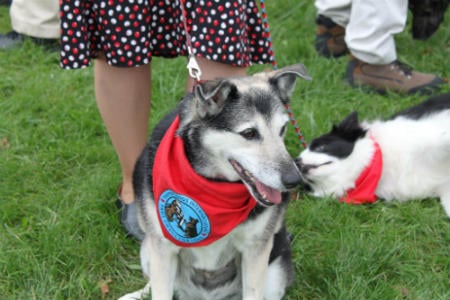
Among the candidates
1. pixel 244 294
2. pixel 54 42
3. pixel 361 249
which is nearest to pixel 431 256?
pixel 361 249

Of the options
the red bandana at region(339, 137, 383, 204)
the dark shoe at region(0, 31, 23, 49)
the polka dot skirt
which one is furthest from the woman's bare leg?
the dark shoe at region(0, 31, 23, 49)

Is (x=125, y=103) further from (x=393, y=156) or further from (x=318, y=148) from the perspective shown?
(x=393, y=156)

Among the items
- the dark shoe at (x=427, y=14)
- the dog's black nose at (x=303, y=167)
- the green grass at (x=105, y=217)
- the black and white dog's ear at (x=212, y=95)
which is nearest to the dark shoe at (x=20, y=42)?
the green grass at (x=105, y=217)

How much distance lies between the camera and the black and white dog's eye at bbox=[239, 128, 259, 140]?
2.05m

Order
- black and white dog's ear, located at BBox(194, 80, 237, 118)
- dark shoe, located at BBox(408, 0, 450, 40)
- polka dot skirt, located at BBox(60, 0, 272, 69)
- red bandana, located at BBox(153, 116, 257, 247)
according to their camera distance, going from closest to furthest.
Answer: black and white dog's ear, located at BBox(194, 80, 237, 118) → red bandana, located at BBox(153, 116, 257, 247) → polka dot skirt, located at BBox(60, 0, 272, 69) → dark shoe, located at BBox(408, 0, 450, 40)

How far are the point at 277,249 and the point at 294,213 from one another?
0.76 metres

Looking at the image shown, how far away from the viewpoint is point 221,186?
2176 mm

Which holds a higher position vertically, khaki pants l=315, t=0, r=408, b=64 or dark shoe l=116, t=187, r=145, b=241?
khaki pants l=315, t=0, r=408, b=64

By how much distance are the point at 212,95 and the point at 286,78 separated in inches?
16.0

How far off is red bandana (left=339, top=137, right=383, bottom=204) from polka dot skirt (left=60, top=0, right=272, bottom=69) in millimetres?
1243

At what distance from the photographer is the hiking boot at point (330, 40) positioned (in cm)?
518

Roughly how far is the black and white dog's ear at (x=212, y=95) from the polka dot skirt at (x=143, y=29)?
1.65 feet

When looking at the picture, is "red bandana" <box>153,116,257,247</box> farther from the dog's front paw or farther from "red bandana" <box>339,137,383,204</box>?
"red bandana" <box>339,137,383,204</box>

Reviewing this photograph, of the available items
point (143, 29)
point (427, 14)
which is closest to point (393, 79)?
point (427, 14)
